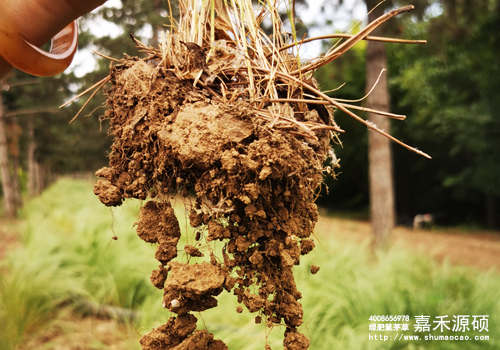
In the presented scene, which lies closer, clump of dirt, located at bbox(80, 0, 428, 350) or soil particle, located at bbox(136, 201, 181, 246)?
clump of dirt, located at bbox(80, 0, 428, 350)

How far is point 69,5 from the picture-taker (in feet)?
2.90

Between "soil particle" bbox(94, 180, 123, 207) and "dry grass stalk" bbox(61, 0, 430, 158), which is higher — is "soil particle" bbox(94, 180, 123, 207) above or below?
below

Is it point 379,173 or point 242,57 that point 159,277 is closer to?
point 242,57

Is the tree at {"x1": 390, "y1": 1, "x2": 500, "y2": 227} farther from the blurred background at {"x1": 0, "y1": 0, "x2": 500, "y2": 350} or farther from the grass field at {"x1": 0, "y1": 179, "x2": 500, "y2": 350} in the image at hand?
the grass field at {"x1": 0, "y1": 179, "x2": 500, "y2": 350}

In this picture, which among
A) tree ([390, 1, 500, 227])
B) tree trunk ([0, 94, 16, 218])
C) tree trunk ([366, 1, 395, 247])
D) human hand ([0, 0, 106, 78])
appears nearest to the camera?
human hand ([0, 0, 106, 78])

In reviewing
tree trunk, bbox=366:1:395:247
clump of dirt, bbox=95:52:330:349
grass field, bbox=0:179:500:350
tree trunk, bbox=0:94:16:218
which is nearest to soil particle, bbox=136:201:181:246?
clump of dirt, bbox=95:52:330:349

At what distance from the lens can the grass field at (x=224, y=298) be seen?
112 inches

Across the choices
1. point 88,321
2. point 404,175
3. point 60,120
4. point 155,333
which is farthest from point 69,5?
point 404,175

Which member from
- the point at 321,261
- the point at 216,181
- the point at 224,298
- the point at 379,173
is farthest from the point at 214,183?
the point at 379,173

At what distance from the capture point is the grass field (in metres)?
2.86

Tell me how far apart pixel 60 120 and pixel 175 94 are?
16310 mm

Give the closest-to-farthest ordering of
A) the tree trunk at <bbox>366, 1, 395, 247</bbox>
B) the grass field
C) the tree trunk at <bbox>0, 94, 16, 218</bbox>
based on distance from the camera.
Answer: the grass field, the tree trunk at <bbox>366, 1, 395, 247</bbox>, the tree trunk at <bbox>0, 94, 16, 218</bbox>

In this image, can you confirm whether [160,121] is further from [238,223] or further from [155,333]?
[155,333]

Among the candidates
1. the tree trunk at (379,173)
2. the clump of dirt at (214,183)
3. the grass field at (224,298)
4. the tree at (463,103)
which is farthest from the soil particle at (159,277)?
the tree at (463,103)
